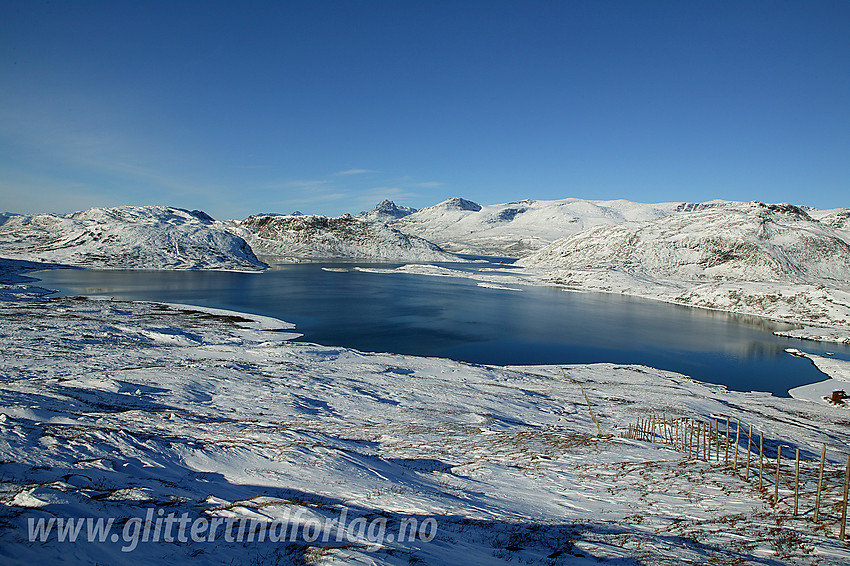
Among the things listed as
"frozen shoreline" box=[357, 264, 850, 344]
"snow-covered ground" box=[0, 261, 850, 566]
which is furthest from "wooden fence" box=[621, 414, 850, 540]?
"frozen shoreline" box=[357, 264, 850, 344]

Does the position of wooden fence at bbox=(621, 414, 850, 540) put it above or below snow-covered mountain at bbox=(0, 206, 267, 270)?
below

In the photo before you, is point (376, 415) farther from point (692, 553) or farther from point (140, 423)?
point (692, 553)

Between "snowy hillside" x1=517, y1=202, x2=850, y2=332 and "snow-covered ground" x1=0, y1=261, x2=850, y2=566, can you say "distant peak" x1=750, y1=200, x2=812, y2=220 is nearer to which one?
"snowy hillside" x1=517, y1=202, x2=850, y2=332

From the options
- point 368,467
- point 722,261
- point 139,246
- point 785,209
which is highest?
point 785,209

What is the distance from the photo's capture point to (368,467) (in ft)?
31.3

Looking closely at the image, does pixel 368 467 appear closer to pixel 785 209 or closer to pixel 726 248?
pixel 726 248

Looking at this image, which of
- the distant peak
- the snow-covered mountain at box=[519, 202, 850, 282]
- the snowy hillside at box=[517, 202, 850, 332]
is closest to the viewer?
the snowy hillside at box=[517, 202, 850, 332]

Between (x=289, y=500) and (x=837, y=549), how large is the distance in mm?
8572

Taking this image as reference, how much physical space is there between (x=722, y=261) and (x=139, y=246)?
118871 millimetres

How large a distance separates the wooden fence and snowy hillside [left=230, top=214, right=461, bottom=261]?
469 ft

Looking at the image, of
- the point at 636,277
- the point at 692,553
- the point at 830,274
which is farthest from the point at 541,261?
the point at 692,553

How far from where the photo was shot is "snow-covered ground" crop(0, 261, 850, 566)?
5664 mm

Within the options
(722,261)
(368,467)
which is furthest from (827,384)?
(722,261)

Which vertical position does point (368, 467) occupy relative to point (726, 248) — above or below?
below
